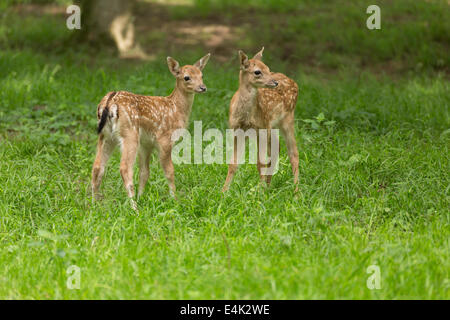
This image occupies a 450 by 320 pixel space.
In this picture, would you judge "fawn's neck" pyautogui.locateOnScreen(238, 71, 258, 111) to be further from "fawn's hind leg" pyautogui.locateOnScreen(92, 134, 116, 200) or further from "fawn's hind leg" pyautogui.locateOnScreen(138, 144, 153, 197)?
"fawn's hind leg" pyautogui.locateOnScreen(92, 134, 116, 200)

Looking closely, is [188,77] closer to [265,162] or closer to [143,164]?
[143,164]

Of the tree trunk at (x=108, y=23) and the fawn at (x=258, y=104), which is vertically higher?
the tree trunk at (x=108, y=23)

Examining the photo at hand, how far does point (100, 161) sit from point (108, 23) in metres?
6.25

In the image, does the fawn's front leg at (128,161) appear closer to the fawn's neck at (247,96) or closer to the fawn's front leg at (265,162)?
the fawn's neck at (247,96)

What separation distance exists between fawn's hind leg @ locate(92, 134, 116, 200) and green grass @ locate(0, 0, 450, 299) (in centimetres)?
19

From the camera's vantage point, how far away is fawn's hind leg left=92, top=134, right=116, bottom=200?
21.1 feet

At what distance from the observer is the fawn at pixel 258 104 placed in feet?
21.6

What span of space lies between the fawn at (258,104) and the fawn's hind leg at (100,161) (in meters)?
1.26

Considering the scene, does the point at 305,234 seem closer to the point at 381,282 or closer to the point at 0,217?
the point at 381,282

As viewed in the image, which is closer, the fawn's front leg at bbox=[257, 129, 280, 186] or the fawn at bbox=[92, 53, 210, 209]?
the fawn at bbox=[92, 53, 210, 209]

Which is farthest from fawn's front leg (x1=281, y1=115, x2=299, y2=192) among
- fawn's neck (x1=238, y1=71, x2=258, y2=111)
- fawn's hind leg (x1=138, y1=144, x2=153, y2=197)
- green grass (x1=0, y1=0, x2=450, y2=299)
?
fawn's hind leg (x1=138, y1=144, x2=153, y2=197)

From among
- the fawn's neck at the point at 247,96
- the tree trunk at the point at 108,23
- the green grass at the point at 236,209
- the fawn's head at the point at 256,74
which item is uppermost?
the tree trunk at the point at 108,23

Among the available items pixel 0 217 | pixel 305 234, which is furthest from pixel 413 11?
pixel 0 217

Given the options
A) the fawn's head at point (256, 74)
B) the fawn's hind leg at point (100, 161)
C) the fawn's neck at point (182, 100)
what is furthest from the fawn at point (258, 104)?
the fawn's hind leg at point (100, 161)
